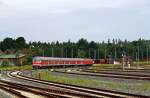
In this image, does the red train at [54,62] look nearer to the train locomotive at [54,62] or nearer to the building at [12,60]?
the train locomotive at [54,62]

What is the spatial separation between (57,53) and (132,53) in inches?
1265

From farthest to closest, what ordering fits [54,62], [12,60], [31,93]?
[12,60] < [54,62] < [31,93]

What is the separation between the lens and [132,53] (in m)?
183

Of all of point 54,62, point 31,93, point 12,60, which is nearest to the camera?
point 31,93

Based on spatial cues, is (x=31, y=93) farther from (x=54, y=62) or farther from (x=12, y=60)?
(x=12, y=60)

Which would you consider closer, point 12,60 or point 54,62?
point 54,62

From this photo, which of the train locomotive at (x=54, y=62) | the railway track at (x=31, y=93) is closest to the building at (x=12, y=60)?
the train locomotive at (x=54, y=62)

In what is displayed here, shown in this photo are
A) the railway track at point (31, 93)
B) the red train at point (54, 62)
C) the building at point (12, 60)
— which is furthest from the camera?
the building at point (12, 60)

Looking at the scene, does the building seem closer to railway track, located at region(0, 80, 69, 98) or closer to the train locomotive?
the train locomotive

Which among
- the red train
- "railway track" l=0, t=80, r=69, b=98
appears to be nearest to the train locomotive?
the red train

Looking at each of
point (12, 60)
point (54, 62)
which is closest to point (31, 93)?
point (54, 62)

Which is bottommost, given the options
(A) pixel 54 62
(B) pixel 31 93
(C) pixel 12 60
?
(B) pixel 31 93

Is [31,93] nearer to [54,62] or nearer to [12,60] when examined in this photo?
[54,62]

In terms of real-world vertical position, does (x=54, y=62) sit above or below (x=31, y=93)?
above
